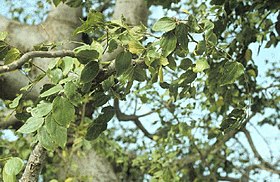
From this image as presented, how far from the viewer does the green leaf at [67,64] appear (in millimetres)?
935

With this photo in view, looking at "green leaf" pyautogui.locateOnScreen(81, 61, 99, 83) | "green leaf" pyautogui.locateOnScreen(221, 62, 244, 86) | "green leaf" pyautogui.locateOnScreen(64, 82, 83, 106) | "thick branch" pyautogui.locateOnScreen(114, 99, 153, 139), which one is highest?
"thick branch" pyautogui.locateOnScreen(114, 99, 153, 139)

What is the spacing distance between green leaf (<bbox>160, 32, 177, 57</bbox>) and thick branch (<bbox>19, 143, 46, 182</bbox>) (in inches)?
12.3

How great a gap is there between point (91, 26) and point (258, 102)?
1.39 meters

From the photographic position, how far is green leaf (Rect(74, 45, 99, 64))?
875 millimetres

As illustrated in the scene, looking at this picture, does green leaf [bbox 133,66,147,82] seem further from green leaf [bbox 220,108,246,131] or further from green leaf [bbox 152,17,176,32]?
green leaf [bbox 220,108,246,131]

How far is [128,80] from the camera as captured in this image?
95 centimetres

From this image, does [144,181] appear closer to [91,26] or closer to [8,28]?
[8,28]

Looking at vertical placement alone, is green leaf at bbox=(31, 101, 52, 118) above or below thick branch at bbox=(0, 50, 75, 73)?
below

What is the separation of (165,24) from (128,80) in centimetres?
14

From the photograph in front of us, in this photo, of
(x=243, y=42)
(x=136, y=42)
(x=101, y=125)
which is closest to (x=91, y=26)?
(x=136, y=42)

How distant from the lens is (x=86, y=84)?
3.02 ft

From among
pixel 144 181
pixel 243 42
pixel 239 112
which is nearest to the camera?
pixel 239 112

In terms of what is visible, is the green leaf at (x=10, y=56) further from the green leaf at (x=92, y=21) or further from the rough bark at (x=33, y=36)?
the rough bark at (x=33, y=36)

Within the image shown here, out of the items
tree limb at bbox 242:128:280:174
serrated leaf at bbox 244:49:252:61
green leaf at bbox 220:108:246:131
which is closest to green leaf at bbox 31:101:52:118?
green leaf at bbox 220:108:246:131
